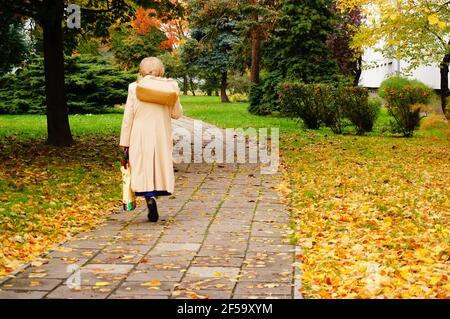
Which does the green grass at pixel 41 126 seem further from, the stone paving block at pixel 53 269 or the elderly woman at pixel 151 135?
the stone paving block at pixel 53 269

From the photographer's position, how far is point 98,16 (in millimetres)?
17578

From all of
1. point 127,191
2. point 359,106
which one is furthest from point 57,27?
point 359,106

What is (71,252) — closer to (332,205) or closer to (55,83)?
(332,205)

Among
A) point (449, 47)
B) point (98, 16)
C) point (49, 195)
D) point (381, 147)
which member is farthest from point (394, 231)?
point (449, 47)

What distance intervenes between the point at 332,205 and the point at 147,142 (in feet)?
9.02

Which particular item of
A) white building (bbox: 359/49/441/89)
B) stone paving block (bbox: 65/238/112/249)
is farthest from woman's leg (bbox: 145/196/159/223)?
white building (bbox: 359/49/441/89)

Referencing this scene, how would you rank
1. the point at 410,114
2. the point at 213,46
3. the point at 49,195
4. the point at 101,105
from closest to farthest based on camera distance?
the point at 49,195
the point at 410,114
the point at 101,105
the point at 213,46

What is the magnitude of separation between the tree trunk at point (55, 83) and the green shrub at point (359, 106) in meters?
8.35

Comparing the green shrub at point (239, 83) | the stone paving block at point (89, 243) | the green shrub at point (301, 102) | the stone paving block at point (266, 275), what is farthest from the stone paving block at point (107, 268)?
the green shrub at point (239, 83)

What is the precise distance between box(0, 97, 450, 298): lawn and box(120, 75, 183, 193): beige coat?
915 millimetres

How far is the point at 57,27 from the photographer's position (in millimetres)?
15328

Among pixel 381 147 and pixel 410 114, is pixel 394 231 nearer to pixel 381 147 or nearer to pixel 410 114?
pixel 381 147

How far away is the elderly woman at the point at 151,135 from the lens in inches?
304
